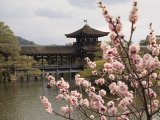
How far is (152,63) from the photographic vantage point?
4719mm

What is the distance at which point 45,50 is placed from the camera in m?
57.8

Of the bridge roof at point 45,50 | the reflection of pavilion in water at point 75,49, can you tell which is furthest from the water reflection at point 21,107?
the reflection of pavilion in water at point 75,49

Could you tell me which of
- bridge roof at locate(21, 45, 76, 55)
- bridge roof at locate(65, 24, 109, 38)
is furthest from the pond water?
bridge roof at locate(65, 24, 109, 38)

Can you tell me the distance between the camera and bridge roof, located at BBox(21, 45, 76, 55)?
56344 mm

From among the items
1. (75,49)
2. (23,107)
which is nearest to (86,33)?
(75,49)

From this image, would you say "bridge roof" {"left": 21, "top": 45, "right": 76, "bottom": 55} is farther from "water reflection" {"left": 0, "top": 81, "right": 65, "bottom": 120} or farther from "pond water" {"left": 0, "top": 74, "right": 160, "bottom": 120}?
"pond water" {"left": 0, "top": 74, "right": 160, "bottom": 120}

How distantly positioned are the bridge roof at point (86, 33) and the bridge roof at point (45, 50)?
193 centimetres

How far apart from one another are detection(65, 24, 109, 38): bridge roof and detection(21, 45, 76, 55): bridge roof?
1.93 meters

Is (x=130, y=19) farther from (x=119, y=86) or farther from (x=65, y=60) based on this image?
(x=65, y=60)

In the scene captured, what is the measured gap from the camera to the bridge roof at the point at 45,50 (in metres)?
56.3

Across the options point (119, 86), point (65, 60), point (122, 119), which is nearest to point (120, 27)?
point (119, 86)

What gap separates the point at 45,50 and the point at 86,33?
6551 millimetres

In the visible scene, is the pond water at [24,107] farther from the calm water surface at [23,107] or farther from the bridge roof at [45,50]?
the bridge roof at [45,50]

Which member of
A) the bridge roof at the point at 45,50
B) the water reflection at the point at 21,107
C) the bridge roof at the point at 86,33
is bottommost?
the water reflection at the point at 21,107
